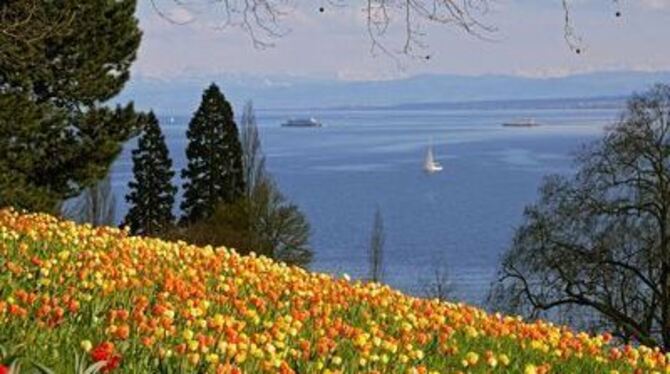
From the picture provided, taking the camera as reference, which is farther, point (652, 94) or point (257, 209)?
point (257, 209)

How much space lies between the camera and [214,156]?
52.6 m

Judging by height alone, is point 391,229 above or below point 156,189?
below

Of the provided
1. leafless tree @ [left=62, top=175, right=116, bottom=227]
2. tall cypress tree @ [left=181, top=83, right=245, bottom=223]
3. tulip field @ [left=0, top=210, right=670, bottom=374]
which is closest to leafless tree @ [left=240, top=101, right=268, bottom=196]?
tall cypress tree @ [left=181, top=83, right=245, bottom=223]

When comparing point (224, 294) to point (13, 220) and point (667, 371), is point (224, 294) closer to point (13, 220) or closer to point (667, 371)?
point (667, 371)

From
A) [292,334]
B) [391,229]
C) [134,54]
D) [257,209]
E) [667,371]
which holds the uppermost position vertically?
[134,54]

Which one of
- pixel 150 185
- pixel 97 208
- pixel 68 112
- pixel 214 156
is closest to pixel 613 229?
pixel 68 112

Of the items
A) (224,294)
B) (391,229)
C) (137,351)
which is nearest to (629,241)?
(224,294)

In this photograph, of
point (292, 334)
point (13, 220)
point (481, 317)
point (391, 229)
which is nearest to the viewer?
point (292, 334)

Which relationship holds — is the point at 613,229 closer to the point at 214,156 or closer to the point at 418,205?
the point at 214,156

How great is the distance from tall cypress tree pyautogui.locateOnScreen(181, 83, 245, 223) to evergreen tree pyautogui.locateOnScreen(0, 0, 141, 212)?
76.6ft

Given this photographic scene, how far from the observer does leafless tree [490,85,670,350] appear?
2897cm

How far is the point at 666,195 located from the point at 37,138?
51.9 ft

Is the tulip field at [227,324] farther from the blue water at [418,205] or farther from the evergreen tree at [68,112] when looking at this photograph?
the blue water at [418,205]

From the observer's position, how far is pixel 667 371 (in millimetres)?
7848
